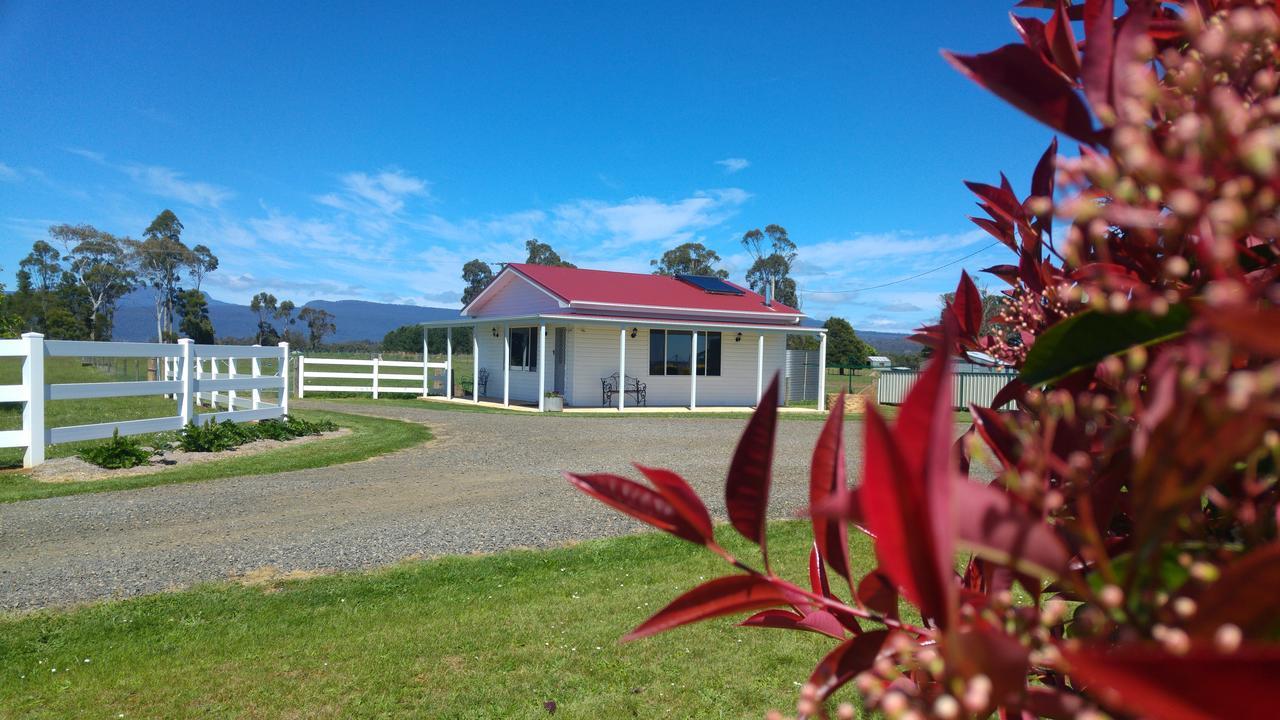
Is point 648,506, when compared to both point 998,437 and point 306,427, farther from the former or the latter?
point 306,427

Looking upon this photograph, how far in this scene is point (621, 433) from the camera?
14734 mm

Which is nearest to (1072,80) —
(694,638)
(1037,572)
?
(1037,572)

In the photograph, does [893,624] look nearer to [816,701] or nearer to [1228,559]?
[816,701]

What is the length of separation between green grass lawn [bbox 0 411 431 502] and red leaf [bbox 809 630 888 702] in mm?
9578

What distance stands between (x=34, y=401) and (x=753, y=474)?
11.5m

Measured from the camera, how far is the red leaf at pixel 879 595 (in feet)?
2.58

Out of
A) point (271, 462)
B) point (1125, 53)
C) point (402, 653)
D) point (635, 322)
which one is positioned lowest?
point (402, 653)

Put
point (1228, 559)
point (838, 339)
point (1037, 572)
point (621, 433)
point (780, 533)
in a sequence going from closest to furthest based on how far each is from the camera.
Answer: point (1037, 572), point (1228, 559), point (780, 533), point (621, 433), point (838, 339)

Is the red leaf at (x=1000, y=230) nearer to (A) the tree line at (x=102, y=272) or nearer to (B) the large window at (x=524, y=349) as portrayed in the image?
(B) the large window at (x=524, y=349)

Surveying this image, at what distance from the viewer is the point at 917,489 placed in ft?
1.45

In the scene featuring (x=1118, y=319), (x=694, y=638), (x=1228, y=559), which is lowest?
(x=694, y=638)

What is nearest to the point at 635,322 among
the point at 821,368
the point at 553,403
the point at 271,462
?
the point at 553,403

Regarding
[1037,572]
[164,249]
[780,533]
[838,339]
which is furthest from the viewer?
[164,249]

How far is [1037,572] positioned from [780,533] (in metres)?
6.47
